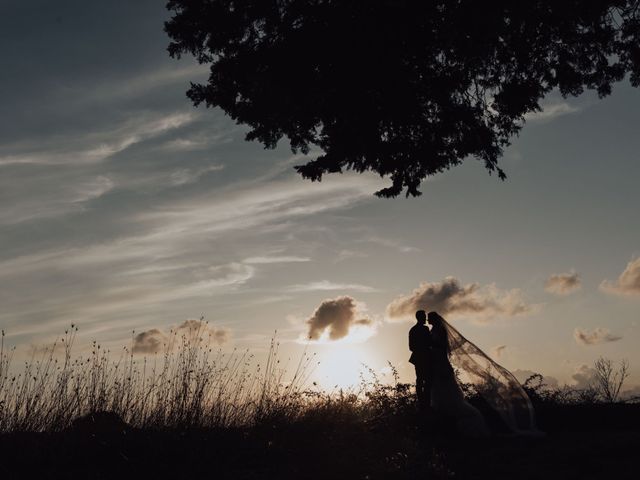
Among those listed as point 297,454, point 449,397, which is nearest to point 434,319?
point 449,397

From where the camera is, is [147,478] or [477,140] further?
[477,140]

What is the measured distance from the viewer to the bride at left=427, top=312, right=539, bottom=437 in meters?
10.9

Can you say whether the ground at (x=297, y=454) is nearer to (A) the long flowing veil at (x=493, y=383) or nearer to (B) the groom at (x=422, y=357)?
(A) the long flowing veil at (x=493, y=383)

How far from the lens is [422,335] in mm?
12219

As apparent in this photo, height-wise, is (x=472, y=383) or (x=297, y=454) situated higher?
(x=472, y=383)

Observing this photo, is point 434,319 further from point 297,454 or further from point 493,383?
Answer: point 297,454

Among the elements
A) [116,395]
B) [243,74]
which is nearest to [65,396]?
[116,395]

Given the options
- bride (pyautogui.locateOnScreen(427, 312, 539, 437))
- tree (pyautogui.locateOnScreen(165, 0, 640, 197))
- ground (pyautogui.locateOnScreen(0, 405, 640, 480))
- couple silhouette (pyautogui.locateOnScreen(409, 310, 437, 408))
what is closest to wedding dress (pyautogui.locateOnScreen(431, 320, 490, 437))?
bride (pyautogui.locateOnScreen(427, 312, 539, 437))

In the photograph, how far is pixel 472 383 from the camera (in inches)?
452

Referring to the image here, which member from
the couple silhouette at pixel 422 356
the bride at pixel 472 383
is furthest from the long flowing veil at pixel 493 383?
the couple silhouette at pixel 422 356

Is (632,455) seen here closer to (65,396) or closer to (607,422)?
(607,422)

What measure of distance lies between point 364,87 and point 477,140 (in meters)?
2.64

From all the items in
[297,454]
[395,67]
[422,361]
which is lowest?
[297,454]

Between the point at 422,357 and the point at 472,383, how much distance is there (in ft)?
3.52
